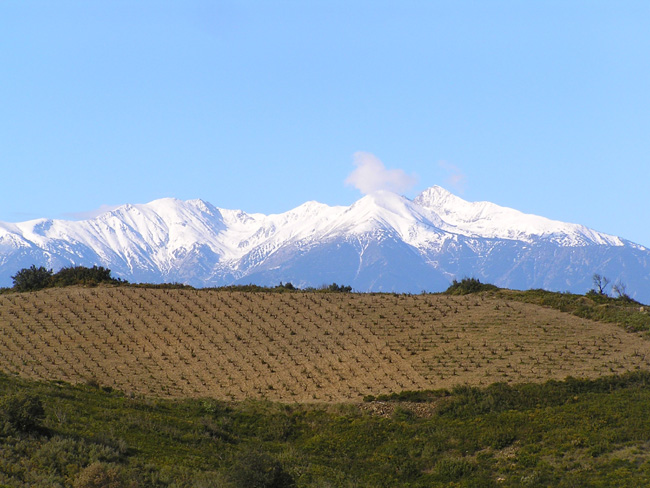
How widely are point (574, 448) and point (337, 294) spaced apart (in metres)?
34.2

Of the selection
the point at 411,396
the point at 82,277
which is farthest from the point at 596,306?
the point at 82,277

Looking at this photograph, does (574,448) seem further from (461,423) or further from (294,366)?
(294,366)

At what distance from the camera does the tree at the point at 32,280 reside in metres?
73.7

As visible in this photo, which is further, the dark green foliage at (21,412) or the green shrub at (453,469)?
the green shrub at (453,469)

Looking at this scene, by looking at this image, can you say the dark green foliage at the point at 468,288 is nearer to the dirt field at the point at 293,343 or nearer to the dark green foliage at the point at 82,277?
the dirt field at the point at 293,343

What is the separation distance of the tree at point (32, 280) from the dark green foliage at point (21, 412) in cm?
4579

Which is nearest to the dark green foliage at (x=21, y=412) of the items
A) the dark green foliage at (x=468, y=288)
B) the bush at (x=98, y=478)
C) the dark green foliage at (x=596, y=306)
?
the bush at (x=98, y=478)

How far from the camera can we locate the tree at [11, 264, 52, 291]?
242 feet

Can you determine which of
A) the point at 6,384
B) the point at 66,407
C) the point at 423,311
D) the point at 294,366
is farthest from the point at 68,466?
the point at 423,311

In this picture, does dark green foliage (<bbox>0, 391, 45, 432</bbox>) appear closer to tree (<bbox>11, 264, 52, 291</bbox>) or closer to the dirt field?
the dirt field

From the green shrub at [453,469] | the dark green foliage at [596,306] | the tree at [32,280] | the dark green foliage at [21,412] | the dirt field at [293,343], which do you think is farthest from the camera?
the tree at [32,280]

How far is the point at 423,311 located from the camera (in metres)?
61.5

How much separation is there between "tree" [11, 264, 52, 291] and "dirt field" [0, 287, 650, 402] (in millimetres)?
6309

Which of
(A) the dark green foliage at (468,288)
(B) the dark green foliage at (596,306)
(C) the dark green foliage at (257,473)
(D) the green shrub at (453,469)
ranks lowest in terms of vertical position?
(D) the green shrub at (453,469)
